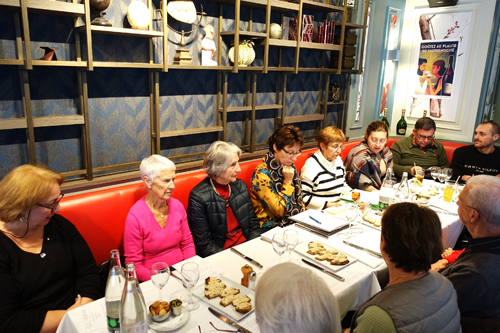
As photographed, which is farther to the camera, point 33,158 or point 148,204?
point 33,158

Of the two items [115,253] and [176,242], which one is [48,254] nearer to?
[115,253]

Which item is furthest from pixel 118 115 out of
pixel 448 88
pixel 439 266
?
pixel 448 88

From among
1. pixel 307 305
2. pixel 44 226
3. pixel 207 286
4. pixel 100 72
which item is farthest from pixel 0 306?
pixel 100 72

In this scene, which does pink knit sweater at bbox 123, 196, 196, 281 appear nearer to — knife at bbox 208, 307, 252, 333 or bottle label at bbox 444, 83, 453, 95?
knife at bbox 208, 307, 252, 333

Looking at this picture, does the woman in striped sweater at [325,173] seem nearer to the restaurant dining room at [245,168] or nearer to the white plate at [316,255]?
the restaurant dining room at [245,168]

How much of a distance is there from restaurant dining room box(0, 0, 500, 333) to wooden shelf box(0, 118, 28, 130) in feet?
0.04

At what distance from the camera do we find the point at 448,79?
16.4 ft

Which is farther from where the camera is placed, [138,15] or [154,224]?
[138,15]

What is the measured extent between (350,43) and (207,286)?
3892 millimetres

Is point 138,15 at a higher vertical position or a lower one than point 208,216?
higher

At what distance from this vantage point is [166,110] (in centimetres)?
337

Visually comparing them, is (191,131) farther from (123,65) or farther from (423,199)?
(423,199)

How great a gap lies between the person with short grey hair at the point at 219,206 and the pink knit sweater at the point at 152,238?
0.08m

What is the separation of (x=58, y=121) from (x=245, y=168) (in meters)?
1.40
